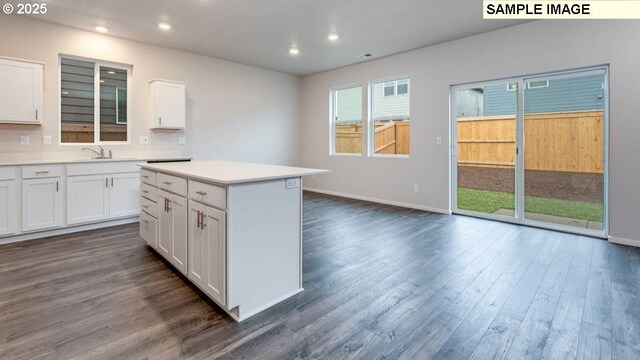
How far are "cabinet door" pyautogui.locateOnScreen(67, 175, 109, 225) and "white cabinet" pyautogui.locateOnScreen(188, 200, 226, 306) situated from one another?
2.51 meters

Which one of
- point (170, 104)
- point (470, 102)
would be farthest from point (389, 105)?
point (170, 104)

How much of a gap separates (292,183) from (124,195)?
3.18 metres

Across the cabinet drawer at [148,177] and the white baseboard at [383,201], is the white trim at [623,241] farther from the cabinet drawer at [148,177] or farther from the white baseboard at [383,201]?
the cabinet drawer at [148,177]

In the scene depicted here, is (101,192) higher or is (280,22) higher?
(280,22)

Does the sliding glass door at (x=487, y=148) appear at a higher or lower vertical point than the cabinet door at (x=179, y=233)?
higher

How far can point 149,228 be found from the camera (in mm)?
3166

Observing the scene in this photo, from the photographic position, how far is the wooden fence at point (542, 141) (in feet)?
12.6

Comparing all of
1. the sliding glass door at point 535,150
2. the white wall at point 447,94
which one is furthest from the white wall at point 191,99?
the sliding glass door at point 535,150

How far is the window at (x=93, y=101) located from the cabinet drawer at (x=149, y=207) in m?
2.07

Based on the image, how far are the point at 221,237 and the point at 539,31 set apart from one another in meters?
4.52

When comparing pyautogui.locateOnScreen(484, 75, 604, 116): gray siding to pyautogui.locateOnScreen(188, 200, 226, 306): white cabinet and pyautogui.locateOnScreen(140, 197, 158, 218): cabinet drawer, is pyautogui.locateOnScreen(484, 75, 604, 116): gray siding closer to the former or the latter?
pyautogui.locateOnScreen(188, 200, 226, 306): white cabinet

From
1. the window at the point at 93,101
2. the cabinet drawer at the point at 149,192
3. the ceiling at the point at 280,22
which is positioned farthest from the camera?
the window at the point at 93,101

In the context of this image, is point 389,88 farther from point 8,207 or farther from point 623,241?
point 8,207

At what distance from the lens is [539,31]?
3998 mm
